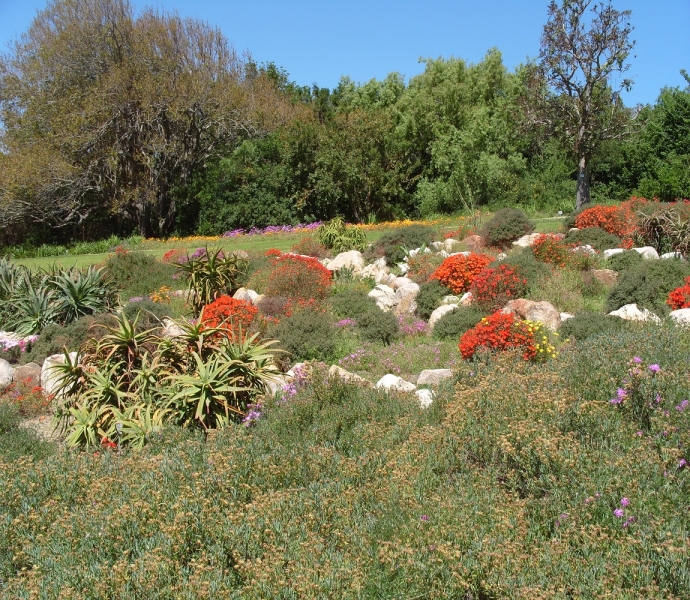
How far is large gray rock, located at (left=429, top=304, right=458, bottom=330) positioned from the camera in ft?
34.5

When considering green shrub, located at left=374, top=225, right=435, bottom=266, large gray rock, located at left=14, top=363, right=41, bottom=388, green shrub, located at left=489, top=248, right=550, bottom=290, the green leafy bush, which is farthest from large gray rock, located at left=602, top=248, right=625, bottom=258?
large gray rock, located at left=14, top=363, right=41, bottom=388

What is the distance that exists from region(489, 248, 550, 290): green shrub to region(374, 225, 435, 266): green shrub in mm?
3549

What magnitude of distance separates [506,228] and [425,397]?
8976 mm

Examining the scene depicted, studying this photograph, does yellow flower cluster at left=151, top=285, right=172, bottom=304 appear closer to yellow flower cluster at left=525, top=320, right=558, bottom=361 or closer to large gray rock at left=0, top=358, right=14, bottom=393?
large gray rock at left=0, top=358, right=14, bottom=393

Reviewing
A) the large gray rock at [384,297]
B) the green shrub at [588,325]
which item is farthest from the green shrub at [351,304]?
the green shrub at [588,325]

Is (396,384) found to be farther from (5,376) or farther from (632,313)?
(5,376)

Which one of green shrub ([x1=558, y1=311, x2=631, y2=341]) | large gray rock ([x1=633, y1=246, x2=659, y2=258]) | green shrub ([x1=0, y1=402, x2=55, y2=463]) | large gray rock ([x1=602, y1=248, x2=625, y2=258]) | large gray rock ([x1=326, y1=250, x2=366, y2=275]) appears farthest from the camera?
large gray rock ([x1=326, y1=250, x2=366, y2=275])

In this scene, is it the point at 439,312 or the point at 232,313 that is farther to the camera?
the point at 439,312

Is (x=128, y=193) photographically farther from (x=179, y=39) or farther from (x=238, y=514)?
(x=238, y=514)

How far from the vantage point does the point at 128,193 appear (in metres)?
29.0

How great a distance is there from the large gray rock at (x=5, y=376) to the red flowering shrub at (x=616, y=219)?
38.0 ft

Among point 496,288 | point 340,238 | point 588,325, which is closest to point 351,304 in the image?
point 496,288

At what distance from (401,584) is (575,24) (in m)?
26.5

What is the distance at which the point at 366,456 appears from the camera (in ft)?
16.1
